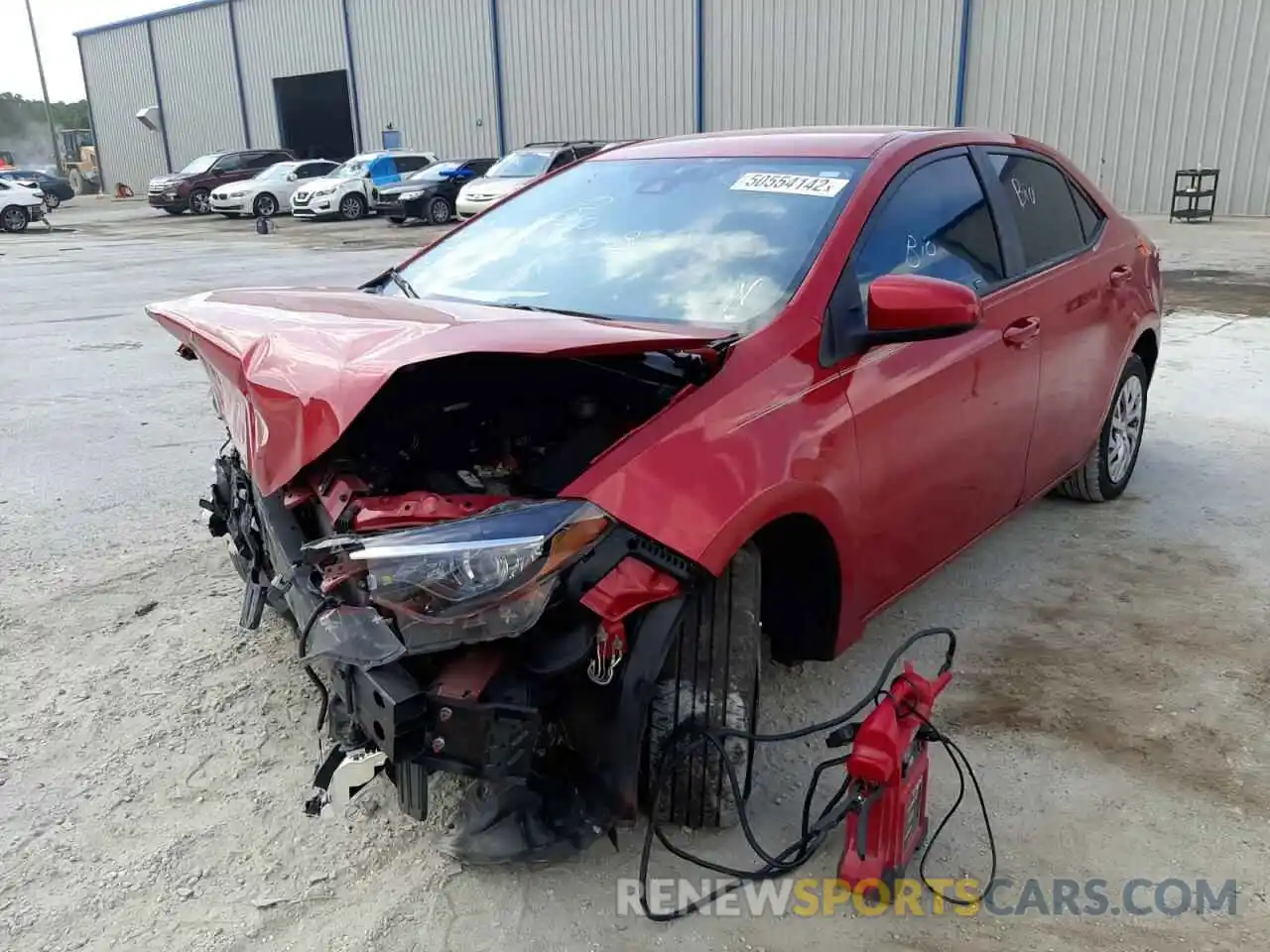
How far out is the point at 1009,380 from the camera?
11.2 ft

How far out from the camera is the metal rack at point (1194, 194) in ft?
59.6

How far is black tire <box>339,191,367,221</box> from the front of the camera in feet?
81.4

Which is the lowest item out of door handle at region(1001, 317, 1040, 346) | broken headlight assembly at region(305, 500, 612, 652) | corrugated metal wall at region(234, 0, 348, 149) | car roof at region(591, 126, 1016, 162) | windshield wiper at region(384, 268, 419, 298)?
broken headlight assembly at region(305, 500, 612, 652)

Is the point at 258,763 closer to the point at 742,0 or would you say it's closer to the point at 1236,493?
the point at 1236,493

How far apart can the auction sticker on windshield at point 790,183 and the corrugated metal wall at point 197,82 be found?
127 feet

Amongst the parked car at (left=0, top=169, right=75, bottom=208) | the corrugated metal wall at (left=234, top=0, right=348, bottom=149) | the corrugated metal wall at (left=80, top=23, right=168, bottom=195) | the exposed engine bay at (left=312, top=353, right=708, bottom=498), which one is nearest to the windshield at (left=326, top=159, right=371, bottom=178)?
the corrugated metal wall at (left=234, top=0, right=348, bottom=149)

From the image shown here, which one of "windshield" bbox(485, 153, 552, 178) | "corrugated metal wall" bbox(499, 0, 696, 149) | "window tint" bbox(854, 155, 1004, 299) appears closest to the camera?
"window tint" bbox(854, 155, 1004, 299)

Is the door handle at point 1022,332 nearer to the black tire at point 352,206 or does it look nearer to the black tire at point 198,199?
the black tire at point 352,206

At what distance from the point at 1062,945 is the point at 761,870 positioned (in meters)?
0.66

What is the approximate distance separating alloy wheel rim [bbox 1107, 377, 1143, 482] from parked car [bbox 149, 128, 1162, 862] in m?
0.92

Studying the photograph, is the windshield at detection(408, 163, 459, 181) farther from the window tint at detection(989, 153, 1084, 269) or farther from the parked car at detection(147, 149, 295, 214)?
the window tint at detection(989, 153, 1084, 269)

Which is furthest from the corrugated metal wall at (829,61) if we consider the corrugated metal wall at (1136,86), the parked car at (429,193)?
the parked car at (429,193)

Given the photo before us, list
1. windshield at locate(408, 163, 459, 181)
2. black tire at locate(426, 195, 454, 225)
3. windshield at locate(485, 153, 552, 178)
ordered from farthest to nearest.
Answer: windshield at locate(408, 163, 459, 181) < black tire at locate(426, 195, 454, 225) < windshield at locate(485, 153, 552, 178)

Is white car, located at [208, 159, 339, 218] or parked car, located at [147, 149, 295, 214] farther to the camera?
parked car, located at [147, 149, 295, 214]
